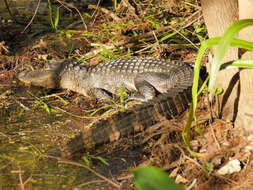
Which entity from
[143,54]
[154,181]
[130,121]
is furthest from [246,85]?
[143,54]

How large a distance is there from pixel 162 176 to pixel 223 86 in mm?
1740

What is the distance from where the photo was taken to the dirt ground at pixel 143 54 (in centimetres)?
235

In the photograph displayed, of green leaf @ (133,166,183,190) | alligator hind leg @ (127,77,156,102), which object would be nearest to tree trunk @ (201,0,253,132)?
green leaf @ (133,166,183,190)

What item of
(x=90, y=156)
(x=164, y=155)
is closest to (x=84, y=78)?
(x=90, y=156)

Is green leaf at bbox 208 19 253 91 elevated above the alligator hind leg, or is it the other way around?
green leaf at bbox 208 19 253 91

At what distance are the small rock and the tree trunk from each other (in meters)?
0.35

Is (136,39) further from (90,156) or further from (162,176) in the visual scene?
(162,176)

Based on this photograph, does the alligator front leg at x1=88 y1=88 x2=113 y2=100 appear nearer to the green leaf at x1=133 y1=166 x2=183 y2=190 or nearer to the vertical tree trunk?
the vertical tree trunk

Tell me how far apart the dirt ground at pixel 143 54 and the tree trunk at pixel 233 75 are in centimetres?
15

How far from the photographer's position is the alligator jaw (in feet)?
16.5

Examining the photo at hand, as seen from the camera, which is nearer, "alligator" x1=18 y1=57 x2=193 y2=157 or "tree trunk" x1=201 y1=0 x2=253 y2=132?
"tree trunk" x1=201 y1=0 x2=253 y2=132

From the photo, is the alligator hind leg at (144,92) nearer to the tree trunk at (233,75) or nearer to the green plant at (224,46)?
the tree trunk at (233,75)

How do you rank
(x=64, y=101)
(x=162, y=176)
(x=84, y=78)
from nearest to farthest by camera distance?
(x=162, y=176), (x=64, y=101), (x=84, y=78)

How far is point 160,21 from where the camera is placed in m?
5.78
